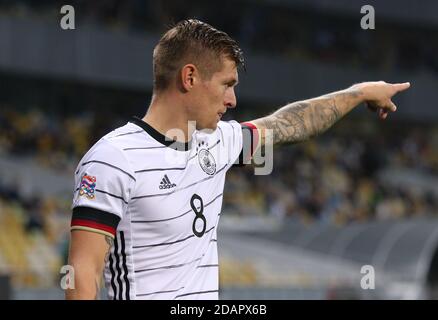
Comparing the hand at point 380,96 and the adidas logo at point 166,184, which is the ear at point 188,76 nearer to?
the adidas logo at point 166,184

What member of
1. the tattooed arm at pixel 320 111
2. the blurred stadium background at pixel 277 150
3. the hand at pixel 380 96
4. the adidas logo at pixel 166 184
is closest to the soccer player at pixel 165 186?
the adidas logo at pixel 166 184

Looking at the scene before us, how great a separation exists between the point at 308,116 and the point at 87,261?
148 centimetres

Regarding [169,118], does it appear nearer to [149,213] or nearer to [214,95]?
[214,95]

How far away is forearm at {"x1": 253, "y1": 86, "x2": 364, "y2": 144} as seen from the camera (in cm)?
430

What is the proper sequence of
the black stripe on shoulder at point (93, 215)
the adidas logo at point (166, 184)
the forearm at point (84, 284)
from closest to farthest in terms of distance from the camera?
the forearm at point (84, 284) → the black stripe on shoulder at point (93, 215) → the adidas logo at point (166, 184)

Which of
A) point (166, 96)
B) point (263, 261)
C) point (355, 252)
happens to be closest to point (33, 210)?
point (263, 261)

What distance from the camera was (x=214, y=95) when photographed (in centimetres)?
368

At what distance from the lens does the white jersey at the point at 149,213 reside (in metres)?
3.35

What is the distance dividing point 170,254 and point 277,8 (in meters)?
28.2

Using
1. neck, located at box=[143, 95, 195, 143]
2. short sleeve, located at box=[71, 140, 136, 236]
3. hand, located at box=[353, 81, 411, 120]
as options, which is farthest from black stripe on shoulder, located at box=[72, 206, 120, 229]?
hand, located at box=[353, 81, 411, 120]

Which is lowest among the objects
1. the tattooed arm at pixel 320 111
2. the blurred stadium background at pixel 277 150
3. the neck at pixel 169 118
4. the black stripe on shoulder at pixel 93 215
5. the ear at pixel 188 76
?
the black stripe on shoulder at pixel 93 215

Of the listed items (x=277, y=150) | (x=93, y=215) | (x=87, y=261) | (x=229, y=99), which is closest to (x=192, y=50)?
(x=229, y=99)

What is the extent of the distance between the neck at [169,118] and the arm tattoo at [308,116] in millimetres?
683
